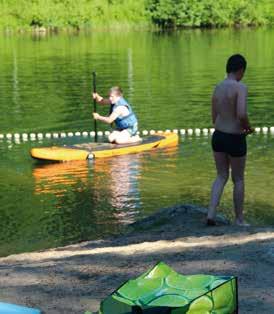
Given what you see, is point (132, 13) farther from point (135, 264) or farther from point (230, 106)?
point (135, 264)

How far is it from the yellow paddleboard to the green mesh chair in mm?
10456

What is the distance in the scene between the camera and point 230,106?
8141mm

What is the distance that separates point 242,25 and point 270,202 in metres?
65.0

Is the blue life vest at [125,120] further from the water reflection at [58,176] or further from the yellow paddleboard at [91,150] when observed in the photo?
the water reflection at [58,176]

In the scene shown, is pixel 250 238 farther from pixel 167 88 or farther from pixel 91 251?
pixel 167 88

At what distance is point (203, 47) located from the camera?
1777 inches

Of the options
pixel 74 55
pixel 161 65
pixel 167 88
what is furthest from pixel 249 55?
pixel 167 88

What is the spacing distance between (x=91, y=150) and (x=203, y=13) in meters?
60.4

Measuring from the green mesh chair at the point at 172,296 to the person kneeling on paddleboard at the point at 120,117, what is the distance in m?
10.7

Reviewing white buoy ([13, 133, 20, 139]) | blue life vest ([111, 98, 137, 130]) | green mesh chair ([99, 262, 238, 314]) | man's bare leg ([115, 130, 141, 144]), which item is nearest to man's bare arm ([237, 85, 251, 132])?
green mesh chair ([99, 262, 238, 314])

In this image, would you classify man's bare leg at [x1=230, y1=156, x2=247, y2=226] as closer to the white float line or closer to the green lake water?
the green lake water

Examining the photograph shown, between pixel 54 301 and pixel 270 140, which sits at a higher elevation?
pixel 54 301

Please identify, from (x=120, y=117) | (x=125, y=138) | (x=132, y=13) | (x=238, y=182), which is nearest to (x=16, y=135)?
(x=125, y=138)

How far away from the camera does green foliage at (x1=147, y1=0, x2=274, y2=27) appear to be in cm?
7312
